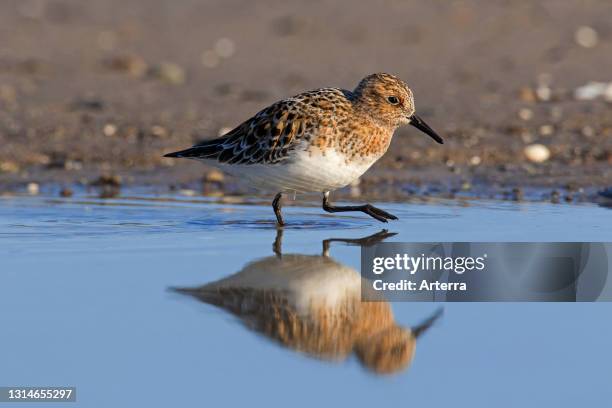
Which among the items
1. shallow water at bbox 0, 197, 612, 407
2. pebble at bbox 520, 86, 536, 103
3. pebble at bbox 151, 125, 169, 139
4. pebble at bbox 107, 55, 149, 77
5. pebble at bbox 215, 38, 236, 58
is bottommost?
shallow water at bbox 0, 197, 612, 407

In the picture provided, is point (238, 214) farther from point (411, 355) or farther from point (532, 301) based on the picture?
point (411, 355)

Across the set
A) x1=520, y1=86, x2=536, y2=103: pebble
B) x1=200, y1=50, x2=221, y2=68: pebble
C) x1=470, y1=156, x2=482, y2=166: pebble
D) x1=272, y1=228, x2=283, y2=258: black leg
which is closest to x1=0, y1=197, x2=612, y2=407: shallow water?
x1=272, y1=228, x2=283, y2=258: black leg

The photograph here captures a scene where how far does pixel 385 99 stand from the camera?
8.77 metres

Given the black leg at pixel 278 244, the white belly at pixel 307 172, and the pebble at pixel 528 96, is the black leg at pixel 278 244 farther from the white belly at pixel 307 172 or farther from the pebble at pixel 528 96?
the pebble at pixel 528 96

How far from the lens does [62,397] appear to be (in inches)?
182

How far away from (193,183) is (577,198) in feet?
11.8

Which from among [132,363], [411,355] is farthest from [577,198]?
[132,363]

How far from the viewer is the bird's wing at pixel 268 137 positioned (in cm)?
841

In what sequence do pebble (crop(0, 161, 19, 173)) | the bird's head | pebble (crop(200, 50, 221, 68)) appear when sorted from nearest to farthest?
the bird's head → pebble (crop(0, 161, 19, 173)) → pebble (crop(200, 50, 221, 68))

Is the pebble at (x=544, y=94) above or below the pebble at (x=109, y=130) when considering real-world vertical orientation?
above

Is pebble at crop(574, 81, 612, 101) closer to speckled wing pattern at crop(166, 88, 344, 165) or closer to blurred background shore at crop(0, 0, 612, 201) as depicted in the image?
blurred background shore at crop(0, 0, 612, 201)

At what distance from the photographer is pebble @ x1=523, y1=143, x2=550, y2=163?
12.2 meters

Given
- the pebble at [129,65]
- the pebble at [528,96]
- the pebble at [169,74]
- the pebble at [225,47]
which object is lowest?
the pebble at [528,96]

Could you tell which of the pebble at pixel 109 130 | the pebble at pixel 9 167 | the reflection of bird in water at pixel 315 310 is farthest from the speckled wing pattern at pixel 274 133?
the pebble at pixel 109 130
